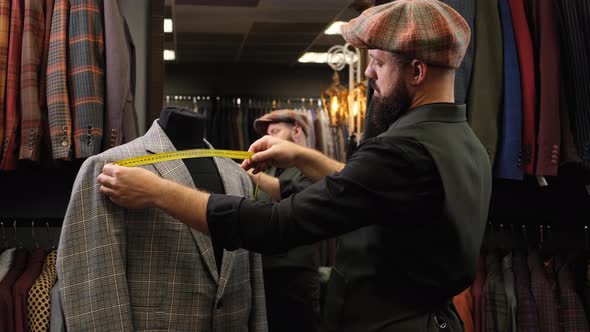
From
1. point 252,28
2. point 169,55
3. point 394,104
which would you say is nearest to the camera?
point 394,104

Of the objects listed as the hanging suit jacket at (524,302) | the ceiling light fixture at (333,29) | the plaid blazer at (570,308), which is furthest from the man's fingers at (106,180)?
the ceiling light fixture at (333,29)

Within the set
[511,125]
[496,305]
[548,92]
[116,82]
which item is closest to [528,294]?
[496,305]

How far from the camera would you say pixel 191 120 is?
210 centimetres

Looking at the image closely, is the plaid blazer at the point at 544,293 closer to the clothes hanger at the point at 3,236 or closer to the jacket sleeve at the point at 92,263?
the jacket sleeve at the point at 92,263

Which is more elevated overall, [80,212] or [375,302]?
[80,212]

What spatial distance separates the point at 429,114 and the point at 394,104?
0.33ft

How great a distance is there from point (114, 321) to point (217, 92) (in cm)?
549

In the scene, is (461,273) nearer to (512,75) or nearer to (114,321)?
(114,321)

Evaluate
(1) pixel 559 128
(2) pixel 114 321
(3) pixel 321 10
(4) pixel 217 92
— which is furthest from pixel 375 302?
(4) pixel 217 92

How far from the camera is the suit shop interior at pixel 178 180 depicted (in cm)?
187

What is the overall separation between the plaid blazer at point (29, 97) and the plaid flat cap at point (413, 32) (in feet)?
4.33

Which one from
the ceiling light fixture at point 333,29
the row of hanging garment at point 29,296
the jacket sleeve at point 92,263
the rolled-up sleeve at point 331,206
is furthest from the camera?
the ceiling light fixture at point 333,29

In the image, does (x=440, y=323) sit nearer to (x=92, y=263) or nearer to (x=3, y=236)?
(x=92, y=263)

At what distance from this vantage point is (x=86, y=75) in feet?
7.95
